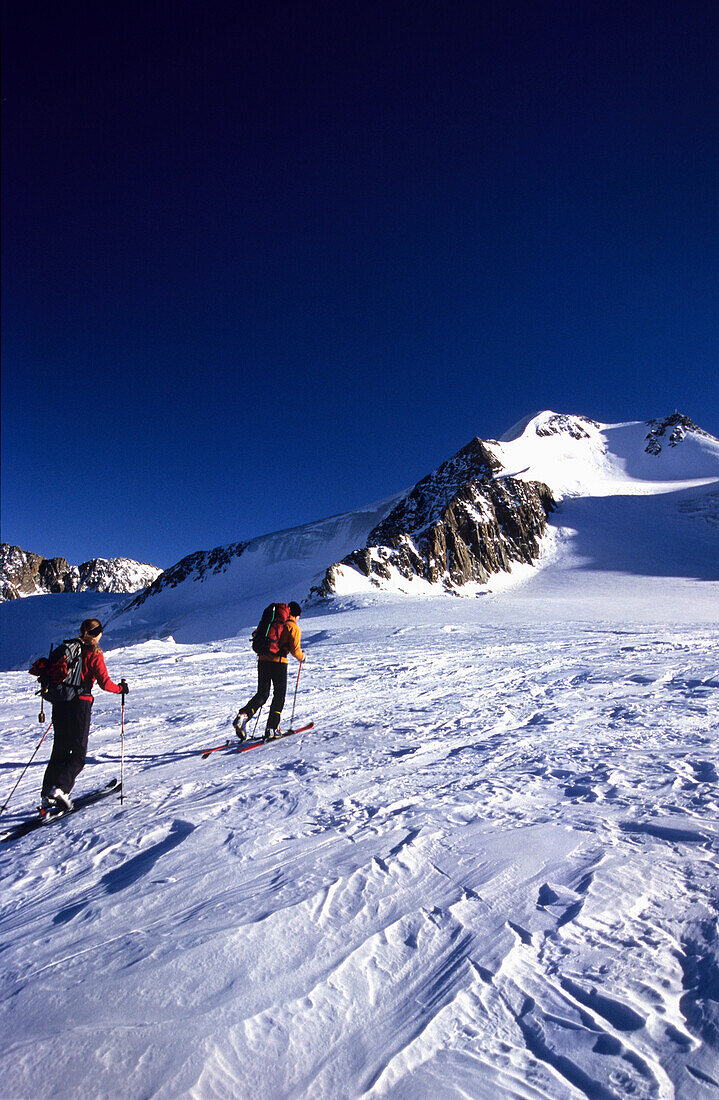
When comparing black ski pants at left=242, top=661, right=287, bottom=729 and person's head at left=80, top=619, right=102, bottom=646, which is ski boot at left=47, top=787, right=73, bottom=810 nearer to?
person's head at left=80, top=619, right=102, bottom=646

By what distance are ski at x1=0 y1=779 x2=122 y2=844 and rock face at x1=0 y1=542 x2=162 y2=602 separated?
153634 millimetres

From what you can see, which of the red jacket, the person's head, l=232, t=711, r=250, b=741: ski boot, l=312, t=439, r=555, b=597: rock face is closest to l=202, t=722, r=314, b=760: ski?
l=232, t=711, r=250, b=741: ski boot

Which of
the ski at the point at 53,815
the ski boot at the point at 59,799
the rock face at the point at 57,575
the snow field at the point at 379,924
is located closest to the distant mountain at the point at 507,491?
the ski at the point at 53,815

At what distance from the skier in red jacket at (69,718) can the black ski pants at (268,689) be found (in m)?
2.23

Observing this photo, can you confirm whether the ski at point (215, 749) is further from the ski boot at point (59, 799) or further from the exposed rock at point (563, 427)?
the exposed rock at point (563, 427)

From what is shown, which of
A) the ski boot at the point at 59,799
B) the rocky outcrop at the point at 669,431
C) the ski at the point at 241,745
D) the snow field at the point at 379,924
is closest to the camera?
the snow field at the point at 379,924

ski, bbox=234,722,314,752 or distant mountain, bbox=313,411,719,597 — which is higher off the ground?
distant mountain, bbox=313,411,719,597

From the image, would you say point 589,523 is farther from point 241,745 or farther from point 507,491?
point 241,745

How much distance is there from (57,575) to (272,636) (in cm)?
18591

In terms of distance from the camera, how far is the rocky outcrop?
102 meters

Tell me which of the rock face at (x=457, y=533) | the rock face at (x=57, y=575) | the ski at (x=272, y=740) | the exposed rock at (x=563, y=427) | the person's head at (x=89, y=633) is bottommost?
the ski at (x=272, y=740)

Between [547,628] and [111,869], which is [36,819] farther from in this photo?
[547,628]

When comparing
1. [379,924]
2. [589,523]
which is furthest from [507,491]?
[379,924]

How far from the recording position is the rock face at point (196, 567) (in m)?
91.1
